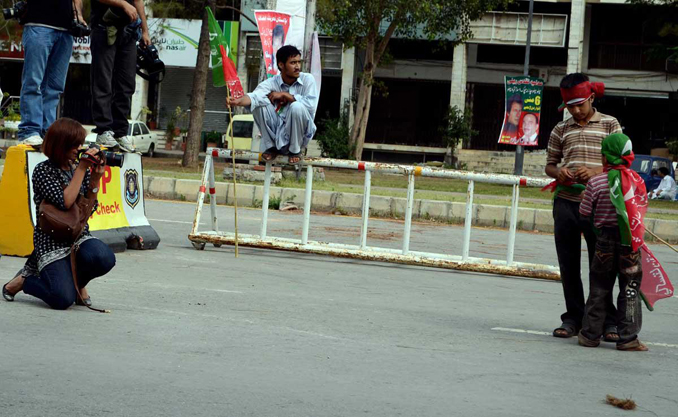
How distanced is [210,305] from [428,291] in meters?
2.39

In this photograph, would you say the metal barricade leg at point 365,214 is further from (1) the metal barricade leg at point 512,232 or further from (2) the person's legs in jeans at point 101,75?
(2) the person's legs in jeans at point 101,75

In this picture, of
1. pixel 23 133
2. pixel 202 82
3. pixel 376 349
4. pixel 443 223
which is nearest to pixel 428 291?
pixel 376 349

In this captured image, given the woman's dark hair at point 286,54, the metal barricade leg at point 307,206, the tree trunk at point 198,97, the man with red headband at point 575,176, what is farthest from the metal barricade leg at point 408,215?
the tree trunk at point 198,97

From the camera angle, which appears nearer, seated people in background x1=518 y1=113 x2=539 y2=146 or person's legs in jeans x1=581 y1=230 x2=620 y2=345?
person's legs in jeans x1=581 y1=230 x2=620 y2=345

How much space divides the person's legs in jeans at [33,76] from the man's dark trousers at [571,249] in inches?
179

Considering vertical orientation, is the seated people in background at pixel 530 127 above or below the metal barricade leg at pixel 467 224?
above

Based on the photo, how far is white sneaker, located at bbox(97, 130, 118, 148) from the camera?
8.68 m

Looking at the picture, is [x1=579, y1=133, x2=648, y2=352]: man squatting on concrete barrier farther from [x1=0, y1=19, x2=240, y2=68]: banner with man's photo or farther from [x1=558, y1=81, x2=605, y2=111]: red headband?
[x1=0, y1=19, x2=240, y2=68]: banner with man's photo

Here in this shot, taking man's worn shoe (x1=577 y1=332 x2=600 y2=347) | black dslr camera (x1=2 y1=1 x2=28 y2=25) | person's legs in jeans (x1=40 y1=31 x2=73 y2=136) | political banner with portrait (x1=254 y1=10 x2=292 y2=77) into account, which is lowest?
man's worn shoe (x1=577 y1=332 x2=600 y2=347)

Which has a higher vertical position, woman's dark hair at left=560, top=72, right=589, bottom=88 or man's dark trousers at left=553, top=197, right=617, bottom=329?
woman's dark hair at left=560, top=72, right=589, bottom=88

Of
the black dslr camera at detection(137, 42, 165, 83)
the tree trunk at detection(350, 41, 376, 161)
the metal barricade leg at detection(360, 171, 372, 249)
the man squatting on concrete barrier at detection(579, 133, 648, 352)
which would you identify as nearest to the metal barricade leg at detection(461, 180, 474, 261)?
the metal barricade leg at detection(360, 171, 372, 249)

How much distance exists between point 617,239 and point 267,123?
4.29 m

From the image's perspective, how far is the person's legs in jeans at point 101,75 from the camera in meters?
8.69

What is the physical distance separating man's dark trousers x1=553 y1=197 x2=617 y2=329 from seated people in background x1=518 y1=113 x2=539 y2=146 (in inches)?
1021
